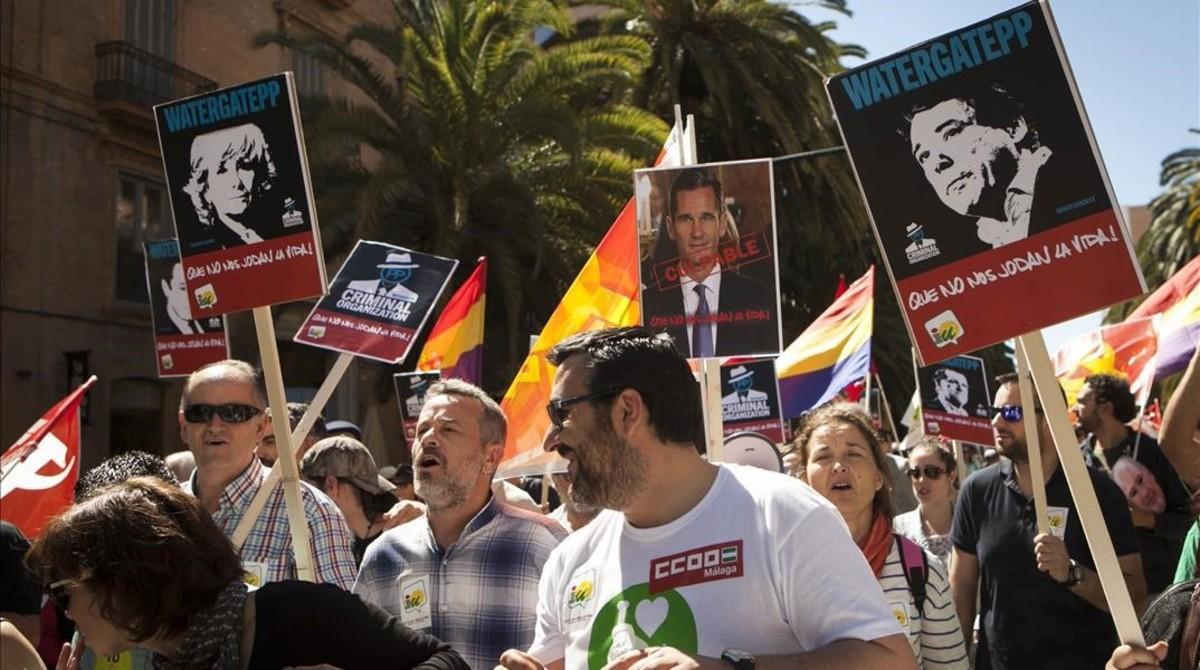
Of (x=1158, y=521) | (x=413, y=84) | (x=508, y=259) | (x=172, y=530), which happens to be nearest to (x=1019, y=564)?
(x=1158, y=521)

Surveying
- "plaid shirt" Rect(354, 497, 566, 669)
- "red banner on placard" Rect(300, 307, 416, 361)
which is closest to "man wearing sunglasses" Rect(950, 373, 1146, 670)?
"plaid shirt" Rect(354, 497, 566, 669)

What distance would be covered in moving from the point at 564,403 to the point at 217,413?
2.13 metres

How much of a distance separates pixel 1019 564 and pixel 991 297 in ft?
6.51

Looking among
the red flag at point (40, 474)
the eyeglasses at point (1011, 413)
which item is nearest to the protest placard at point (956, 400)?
the eyeglasses at point (1011, 413)

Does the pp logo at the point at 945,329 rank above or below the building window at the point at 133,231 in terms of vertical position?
below

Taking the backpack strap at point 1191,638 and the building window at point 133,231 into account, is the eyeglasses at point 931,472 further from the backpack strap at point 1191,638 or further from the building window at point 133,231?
the building window at point 133,231

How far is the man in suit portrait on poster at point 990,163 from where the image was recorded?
3010mm

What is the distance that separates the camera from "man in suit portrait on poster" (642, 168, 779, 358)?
220 inches

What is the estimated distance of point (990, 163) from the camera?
120 inches

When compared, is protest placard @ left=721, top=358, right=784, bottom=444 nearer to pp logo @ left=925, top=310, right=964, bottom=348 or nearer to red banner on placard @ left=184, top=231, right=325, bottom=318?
red banner on placard @ left=184, top=231, right=325, bottom=318

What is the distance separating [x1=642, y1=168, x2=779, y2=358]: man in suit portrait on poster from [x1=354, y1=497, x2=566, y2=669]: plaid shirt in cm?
190

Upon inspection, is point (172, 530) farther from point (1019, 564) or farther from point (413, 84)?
point (413, 84)

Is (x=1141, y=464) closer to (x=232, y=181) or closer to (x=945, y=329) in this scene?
(x=945, y=329)

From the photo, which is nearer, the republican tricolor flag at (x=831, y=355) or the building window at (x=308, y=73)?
the republican tricolor flag at (x=831, y=355)
